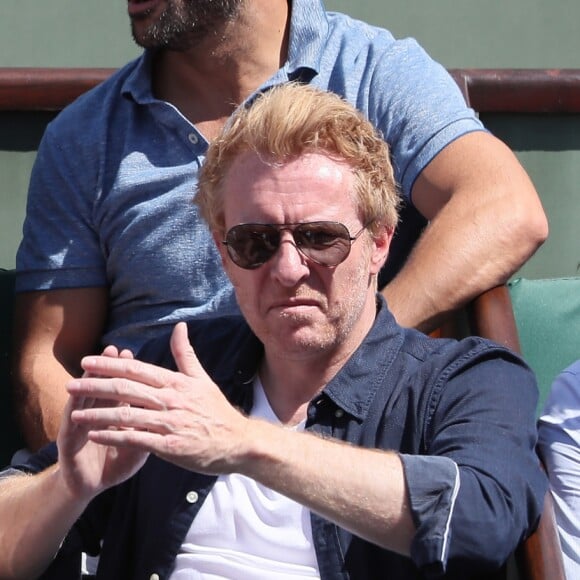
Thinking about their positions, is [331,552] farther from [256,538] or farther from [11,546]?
[11,546]

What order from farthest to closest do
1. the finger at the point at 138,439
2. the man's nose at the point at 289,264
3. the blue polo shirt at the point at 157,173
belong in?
the blue polo shirt at the point at 157,173, the man's nose at the point at 289,264, the finger at the point at 138,439

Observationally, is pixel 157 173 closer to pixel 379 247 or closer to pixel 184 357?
pixel 379 247

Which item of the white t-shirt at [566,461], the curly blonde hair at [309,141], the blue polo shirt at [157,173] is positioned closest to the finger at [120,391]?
the curly blonde hair at [309,141]

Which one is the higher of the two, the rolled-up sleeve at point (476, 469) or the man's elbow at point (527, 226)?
the rolled-up sleeve at point (476, 469)

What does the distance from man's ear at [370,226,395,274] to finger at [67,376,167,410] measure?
53cm

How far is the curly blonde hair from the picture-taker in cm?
210

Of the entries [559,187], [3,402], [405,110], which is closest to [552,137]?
[559,187]

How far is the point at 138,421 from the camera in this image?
Result: 1706 mm

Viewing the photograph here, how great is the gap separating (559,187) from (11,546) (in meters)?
1.84

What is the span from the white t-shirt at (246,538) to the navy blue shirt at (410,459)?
0.07 ft

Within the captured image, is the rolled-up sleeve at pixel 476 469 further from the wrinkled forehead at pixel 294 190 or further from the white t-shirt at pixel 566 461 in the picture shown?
the wrinkled forehead at pixel 294 190

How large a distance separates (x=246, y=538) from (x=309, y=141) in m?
0.62

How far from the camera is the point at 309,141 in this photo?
6.91ft

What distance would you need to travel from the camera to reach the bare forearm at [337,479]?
175 cm
